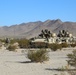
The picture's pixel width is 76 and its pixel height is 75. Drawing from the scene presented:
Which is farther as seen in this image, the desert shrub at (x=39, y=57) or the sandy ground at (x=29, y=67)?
the desert shrub at (x=39, y=57)

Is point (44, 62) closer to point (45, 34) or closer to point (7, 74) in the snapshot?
point (7, 74)

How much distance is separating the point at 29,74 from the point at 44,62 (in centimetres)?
876

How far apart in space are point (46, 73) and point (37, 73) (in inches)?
21.8

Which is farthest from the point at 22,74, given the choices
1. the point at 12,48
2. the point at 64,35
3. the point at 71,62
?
the point at 64,35

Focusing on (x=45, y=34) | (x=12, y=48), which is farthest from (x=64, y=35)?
(x=12, y=48)

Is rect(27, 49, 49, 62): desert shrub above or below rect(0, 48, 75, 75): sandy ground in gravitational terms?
above

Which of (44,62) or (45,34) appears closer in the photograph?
(44,62)

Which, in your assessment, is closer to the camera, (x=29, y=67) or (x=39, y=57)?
(x=29, y=67)

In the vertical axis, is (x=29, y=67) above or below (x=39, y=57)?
below

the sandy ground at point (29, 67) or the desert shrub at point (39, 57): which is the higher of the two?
the desert shrub at point (39, 57)

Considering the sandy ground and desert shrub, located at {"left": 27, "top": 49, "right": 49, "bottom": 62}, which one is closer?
the sandy ground

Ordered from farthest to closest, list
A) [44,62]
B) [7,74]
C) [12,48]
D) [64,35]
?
[64,35], [12,48], [44,62], [7,74]

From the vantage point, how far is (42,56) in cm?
2730

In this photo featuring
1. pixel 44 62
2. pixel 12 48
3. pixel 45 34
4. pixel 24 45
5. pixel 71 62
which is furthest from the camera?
pixel 45 34
